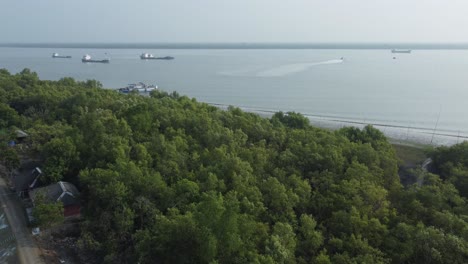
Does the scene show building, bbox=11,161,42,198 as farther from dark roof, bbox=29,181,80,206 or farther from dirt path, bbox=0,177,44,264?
dark roof, bbox=29,181,80,206

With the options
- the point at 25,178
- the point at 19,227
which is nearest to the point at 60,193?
the point at 19,227

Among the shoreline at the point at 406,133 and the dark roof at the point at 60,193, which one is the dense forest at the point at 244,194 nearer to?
the dark roof at the point at 60,193

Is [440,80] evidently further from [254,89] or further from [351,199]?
[351,199]

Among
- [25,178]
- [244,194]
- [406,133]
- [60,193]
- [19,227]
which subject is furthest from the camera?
[406,133]

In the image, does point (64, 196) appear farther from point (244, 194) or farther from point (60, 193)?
point (244, 194)

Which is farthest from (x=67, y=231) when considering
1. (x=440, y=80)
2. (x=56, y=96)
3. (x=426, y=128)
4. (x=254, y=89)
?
(x=440, y=80)

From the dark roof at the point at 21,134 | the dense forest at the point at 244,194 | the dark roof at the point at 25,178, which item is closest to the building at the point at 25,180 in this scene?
the dark roof at the point at 25,178
